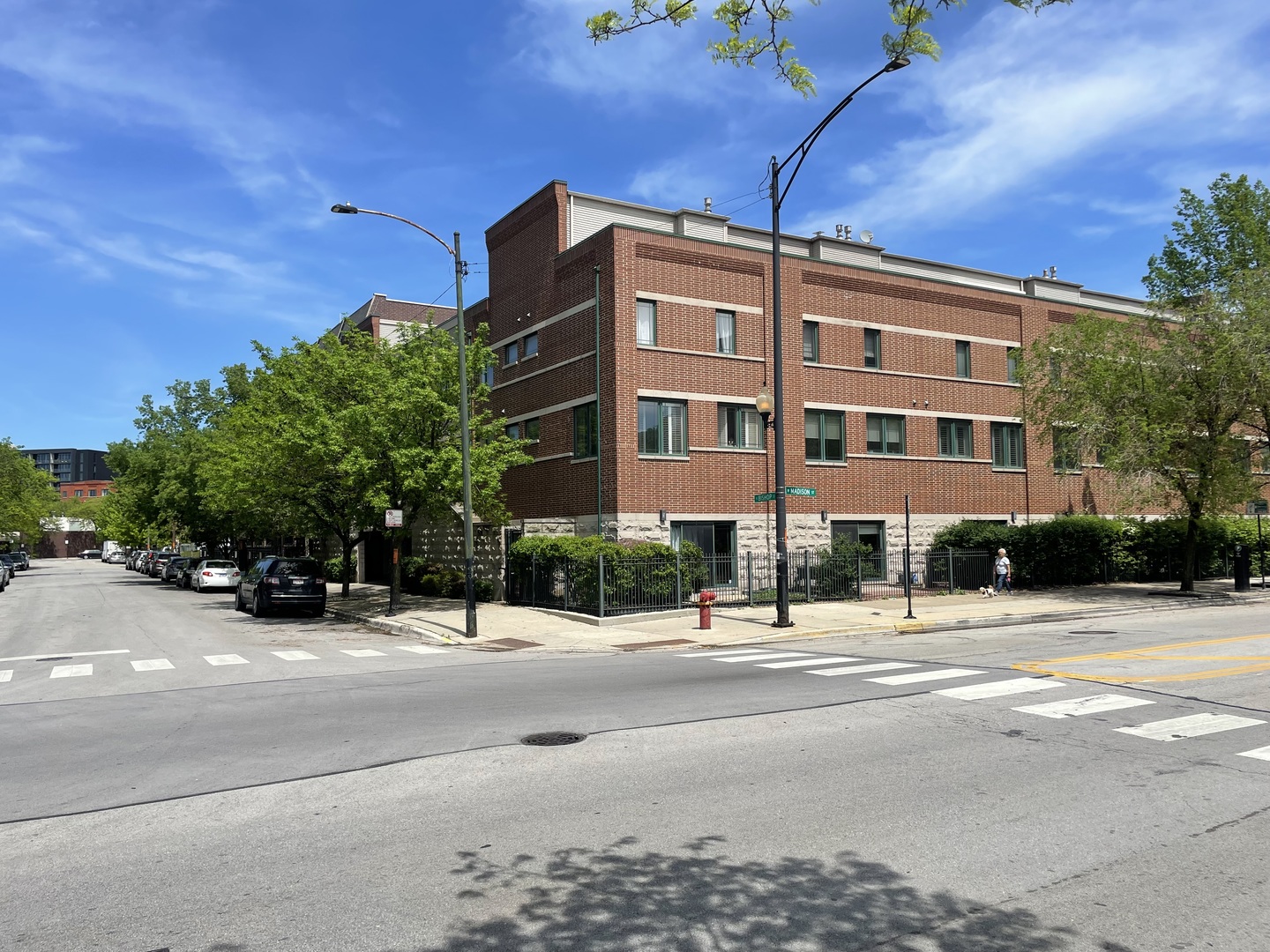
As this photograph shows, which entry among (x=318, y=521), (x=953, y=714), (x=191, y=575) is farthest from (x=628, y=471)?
(x=191, y=575)

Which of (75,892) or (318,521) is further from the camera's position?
(318,521)

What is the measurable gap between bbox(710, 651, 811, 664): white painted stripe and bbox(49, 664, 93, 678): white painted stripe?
9871 mm

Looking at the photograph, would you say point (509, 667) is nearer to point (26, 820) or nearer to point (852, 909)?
point (26, 820)

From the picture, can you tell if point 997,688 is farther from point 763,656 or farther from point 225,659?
point 225,659

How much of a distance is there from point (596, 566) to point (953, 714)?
13146 millimetres

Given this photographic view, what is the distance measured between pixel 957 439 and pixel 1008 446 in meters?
2.63

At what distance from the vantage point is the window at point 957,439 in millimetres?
30844

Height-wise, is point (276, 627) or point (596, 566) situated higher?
point (596, 566)

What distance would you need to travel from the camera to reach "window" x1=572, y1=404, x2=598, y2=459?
25.6 metres

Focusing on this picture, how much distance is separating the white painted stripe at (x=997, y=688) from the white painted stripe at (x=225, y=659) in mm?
11334

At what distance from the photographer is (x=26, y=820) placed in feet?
20.4

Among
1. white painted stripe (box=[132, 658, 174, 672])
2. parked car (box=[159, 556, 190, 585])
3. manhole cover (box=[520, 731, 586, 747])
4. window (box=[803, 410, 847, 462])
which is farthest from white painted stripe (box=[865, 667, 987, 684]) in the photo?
parked car (box=[159, 556, 190, 585])

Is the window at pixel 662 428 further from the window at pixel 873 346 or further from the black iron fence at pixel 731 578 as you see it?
the window at pixel 873 346

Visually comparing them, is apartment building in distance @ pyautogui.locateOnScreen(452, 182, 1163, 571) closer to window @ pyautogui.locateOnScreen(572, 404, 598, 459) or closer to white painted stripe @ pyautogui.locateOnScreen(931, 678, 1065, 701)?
window @ pyautogui.locateOnScreen(572, 404, 598, 459)
